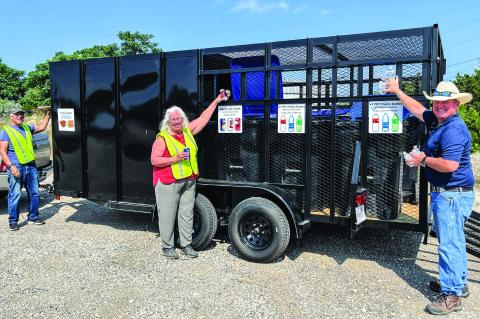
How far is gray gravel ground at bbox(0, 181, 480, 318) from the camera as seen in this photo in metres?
3.93

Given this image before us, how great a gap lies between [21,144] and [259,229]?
4124 mm

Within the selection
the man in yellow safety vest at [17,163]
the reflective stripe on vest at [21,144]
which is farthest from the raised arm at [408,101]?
the reflective stripe on vest at [21,144]

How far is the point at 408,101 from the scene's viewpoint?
4.18 metres

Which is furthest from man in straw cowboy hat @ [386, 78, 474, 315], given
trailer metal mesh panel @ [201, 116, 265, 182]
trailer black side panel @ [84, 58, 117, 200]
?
trailer black side panel @ [84, 58, 117, 200]

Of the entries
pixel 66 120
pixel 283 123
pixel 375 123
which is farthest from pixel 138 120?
pixel 375 123

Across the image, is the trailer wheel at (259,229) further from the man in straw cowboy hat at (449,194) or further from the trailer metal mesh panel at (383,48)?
the trailer metal mesh panel at (383,48)

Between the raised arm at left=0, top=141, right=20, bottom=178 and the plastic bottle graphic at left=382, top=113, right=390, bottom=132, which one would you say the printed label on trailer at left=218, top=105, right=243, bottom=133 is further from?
the raised arm at left=0, top=141, right=20, bottom=178

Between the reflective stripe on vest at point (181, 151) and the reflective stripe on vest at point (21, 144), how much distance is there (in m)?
2.96

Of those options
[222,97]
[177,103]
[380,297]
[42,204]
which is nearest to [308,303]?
[380,297]

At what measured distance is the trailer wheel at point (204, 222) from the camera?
542 centimetres

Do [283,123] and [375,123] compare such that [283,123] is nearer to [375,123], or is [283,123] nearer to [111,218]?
[375,123]

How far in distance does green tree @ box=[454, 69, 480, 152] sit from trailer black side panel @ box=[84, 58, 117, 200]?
1304cm

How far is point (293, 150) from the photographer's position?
16.6 ft

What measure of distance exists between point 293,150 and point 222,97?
1086 mm
